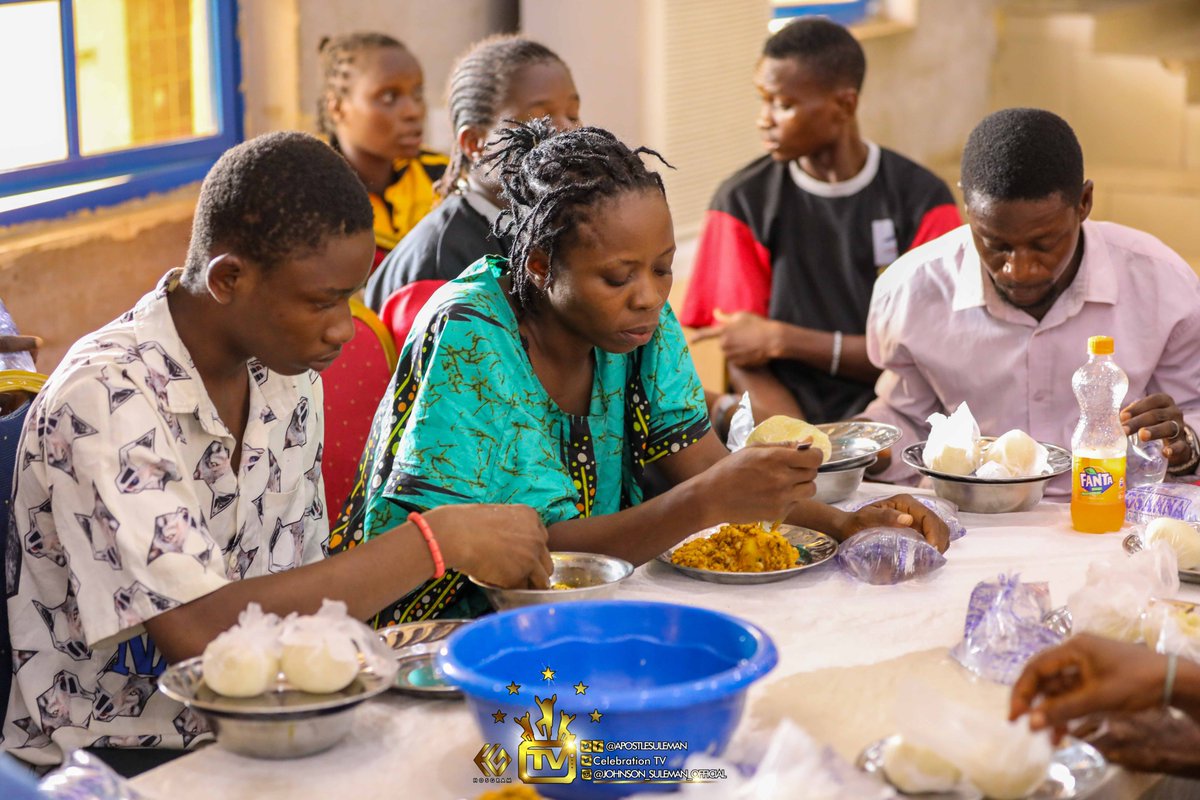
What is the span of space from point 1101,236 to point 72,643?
1966 millimetres

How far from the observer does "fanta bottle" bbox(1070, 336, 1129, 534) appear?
2.18m

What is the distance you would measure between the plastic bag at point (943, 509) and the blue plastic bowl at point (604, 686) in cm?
75

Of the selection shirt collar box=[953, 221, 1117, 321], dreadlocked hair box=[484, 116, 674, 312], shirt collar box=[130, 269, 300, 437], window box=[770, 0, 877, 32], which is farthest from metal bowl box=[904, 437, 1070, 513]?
window box=[770, 0, 877, 32]

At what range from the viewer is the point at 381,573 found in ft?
5.69

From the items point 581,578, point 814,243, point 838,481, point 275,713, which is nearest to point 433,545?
point 581,578

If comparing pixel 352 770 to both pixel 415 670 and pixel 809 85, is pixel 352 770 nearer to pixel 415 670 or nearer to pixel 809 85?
pixel 415 670

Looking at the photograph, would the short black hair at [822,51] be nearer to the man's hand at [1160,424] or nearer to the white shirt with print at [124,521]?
the man's hand at [1160,424]

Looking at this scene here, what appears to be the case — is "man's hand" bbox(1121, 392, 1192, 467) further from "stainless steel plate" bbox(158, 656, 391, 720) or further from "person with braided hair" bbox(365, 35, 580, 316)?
"stainless steel plate" bbox(158, 656, 391, 720)

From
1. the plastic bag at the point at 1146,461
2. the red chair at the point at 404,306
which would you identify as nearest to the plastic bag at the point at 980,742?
the plastic bag at the point at 1146,461

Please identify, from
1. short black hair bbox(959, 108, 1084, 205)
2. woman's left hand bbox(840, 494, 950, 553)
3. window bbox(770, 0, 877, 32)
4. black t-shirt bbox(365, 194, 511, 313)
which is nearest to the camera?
woman's left hand bbox(840, 494, 950, 553)

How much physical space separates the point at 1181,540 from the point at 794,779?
3.14ft

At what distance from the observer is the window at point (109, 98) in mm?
3680

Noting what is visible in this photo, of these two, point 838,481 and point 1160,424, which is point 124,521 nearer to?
point 838,481

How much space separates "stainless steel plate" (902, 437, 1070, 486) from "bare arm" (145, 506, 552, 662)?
817 mm
